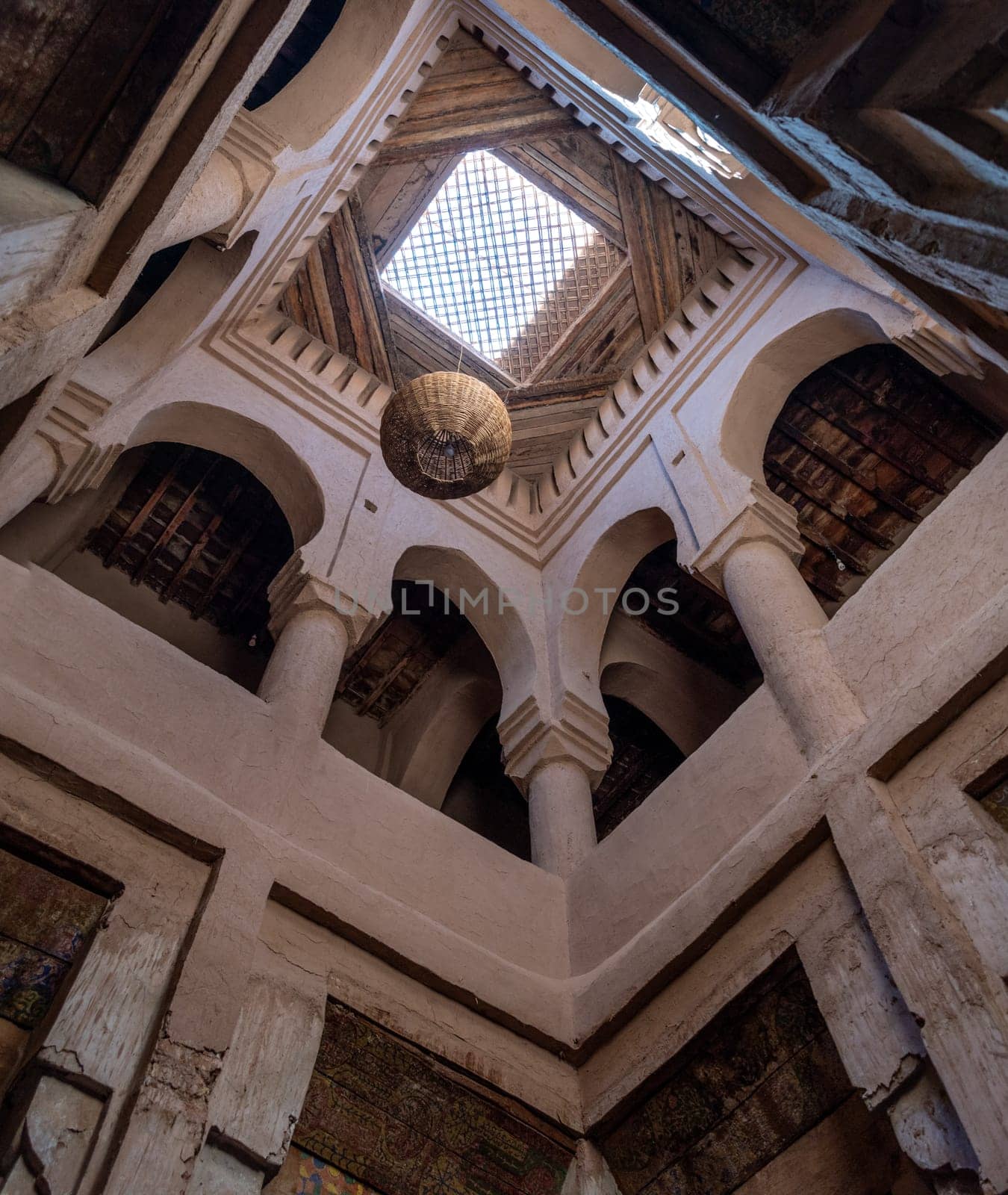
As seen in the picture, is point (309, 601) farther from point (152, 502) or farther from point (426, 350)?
point (426, 350)

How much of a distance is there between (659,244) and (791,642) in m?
4.20

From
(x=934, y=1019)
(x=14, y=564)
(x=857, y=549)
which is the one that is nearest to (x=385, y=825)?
(x=14, y=564)

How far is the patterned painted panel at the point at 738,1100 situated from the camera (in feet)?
13.5

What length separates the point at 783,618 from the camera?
221 inches

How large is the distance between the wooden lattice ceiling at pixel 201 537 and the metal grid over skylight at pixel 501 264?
231 cm

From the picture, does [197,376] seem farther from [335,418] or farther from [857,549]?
[857,549]

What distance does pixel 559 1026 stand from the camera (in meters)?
4.96

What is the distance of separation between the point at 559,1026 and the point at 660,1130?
67cm

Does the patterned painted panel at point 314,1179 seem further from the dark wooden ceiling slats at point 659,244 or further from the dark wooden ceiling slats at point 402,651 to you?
the dark wooden ceiling slats at point 659,244

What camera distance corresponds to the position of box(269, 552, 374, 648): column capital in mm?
6367

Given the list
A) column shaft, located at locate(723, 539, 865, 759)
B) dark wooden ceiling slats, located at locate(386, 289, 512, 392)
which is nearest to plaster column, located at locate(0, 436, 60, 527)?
dark wooden ceiling slats, located at locate(386, 289, 512, 392)

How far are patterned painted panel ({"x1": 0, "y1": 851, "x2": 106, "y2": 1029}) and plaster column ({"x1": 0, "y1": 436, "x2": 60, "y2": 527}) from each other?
2.18 m

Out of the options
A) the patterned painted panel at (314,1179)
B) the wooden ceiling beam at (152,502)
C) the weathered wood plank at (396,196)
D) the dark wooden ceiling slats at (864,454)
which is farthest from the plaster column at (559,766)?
the weathered wood plank at (396,196)

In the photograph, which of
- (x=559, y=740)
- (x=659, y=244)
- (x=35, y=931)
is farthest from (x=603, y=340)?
(x=35, y=931)
